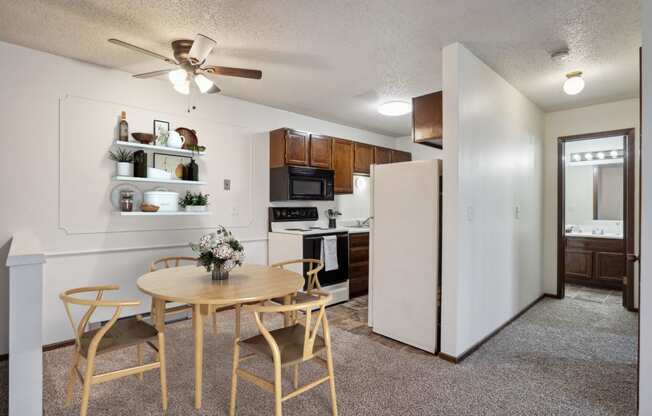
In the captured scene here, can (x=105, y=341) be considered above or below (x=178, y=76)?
below

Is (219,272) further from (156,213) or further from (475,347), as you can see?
(475,347)

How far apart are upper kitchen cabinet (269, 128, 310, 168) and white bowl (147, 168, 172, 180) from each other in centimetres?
133

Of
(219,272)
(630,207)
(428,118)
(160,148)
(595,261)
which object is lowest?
(595,261)

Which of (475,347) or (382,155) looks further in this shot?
(382,155)

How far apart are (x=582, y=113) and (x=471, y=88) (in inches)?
102

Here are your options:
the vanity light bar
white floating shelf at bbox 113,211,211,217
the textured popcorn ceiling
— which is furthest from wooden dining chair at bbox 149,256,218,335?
the vanity light bar

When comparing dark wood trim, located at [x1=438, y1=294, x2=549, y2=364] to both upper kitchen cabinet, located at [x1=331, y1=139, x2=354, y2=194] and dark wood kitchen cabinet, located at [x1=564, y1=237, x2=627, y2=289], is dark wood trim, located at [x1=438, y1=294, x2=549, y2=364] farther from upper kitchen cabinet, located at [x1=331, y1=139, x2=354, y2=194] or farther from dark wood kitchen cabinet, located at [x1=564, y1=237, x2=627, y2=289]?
upper kitchen cabinet, located at [x1=331, y1=139, x2=354, y2=194]

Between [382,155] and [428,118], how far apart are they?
2.35 meters

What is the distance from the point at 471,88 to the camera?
2.87m

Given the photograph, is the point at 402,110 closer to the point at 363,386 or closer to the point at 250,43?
the point at 250,43

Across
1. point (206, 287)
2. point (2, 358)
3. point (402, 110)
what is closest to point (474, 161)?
point (402, 110)

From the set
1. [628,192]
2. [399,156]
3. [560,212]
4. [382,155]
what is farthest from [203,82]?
[628,192]

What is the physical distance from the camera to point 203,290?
2.12 metres

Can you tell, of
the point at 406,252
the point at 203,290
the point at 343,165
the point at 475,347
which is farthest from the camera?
the point at 343,165
